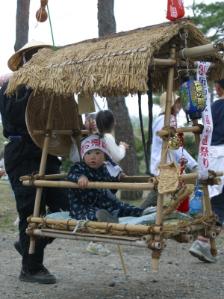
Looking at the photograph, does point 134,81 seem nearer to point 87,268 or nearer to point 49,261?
point 87,268

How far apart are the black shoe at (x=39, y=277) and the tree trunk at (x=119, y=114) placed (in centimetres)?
618

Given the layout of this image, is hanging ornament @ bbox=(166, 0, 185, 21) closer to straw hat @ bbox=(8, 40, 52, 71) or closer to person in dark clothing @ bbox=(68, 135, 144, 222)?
person in dark clothing @ bbox=(68, 135, 144, 222)

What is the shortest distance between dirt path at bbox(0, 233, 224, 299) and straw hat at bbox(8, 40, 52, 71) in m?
1.98

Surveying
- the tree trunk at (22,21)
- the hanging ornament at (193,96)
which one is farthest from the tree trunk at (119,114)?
the hanging ornament at (193,96)

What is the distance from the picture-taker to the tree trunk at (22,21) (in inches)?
549

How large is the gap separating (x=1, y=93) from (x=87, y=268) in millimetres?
2066

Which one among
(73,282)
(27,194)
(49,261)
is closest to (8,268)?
(49,261)

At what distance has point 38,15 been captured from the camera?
623 centimetres

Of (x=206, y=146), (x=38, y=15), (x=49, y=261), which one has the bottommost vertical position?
(x=49, y=261)

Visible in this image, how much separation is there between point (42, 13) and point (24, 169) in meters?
1.65

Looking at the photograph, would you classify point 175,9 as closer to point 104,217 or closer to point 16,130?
point 104,217

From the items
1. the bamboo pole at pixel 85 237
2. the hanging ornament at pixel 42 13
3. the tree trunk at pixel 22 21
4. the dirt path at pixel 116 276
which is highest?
the tree trunk at pixel 22 21

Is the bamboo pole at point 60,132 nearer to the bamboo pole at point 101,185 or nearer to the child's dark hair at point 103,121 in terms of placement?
the child's dark hair at point 103,121

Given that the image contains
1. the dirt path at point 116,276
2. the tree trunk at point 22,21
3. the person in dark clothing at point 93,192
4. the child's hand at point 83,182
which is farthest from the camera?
the tree trunk at point 22,21
